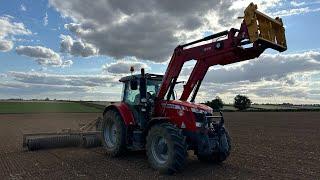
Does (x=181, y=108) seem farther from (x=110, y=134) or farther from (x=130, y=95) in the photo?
(x=110, y=134)

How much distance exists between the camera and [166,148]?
9.50 m

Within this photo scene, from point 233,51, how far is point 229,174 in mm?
2785

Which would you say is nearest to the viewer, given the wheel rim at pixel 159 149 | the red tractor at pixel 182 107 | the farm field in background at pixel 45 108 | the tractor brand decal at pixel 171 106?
the red tractor at pixel 182 107

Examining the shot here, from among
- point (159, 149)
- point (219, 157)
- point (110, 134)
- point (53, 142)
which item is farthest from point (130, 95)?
point (53, 142)

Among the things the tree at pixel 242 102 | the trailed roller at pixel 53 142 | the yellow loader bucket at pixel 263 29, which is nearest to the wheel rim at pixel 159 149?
the yellow loader bucket at pixel 263 29

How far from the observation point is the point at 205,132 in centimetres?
934

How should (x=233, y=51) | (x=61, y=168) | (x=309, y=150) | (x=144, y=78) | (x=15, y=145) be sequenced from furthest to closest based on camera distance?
(x=15, y=145)
(x=309, y=150)
(x=144, y=78)
(x=61, y=168)
(x=233, y=51)

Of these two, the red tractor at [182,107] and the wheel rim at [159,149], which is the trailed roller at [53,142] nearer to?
the red tractor at [182,107]

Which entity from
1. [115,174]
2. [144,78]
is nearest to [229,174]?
[115,174]

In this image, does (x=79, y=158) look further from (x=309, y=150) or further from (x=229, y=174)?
(x=309, y=150)

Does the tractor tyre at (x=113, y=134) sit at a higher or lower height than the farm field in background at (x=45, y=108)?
lower

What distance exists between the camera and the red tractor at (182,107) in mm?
8539

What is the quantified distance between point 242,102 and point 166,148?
57.7m

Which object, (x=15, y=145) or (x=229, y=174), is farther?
(x=15, y=145)
